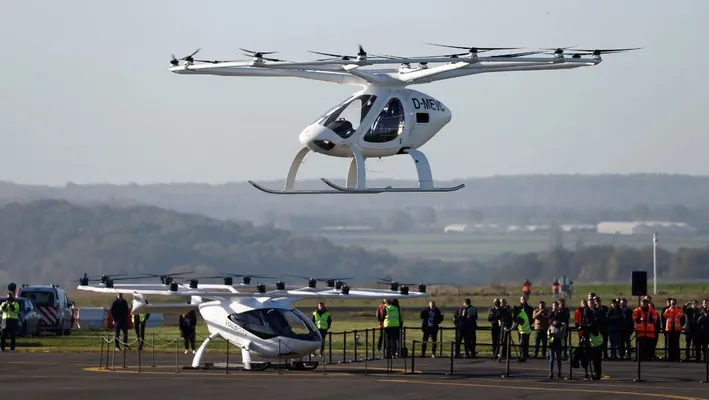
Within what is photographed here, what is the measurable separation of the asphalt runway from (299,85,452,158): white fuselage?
5232 mm

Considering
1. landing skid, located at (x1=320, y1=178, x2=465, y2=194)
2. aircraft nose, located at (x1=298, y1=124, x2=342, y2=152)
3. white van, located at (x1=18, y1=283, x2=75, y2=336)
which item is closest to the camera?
landing skid, located at (x1=320, y1=178, x2=465, y2=194)

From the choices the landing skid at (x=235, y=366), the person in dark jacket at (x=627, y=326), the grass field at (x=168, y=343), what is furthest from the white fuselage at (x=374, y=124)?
the person in dark jacket at (x=627, y=326)

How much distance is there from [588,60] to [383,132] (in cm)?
488

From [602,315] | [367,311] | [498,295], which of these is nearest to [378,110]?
[602,315]

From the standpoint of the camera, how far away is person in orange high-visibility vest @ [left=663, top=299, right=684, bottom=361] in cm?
3850

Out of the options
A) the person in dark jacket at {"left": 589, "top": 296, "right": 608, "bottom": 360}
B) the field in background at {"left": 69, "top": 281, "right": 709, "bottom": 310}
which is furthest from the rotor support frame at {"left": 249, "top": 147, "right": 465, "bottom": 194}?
the field in background at {"left": 69, "top": 281, "right": 709, "bottom": 310}

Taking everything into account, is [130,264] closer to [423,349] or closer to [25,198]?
[25,198]

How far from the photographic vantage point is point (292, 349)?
3300 centimetres

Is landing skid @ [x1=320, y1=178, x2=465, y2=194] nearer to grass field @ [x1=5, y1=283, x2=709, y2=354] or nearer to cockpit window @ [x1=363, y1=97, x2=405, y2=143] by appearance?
cockpit window @ [x1=363, y1=97, x2=405, y2=143]

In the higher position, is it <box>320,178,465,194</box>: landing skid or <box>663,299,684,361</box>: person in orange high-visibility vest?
<box>320,178,465,194</box>: landing skid

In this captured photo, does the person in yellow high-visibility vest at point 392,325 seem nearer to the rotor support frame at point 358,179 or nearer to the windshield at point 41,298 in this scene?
the rotor support frame at point 358,179

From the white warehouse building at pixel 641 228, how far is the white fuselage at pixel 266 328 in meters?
68.1

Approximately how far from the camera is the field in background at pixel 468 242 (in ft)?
316

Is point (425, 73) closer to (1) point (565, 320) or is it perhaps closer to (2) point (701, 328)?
(1) point (565, 320)
